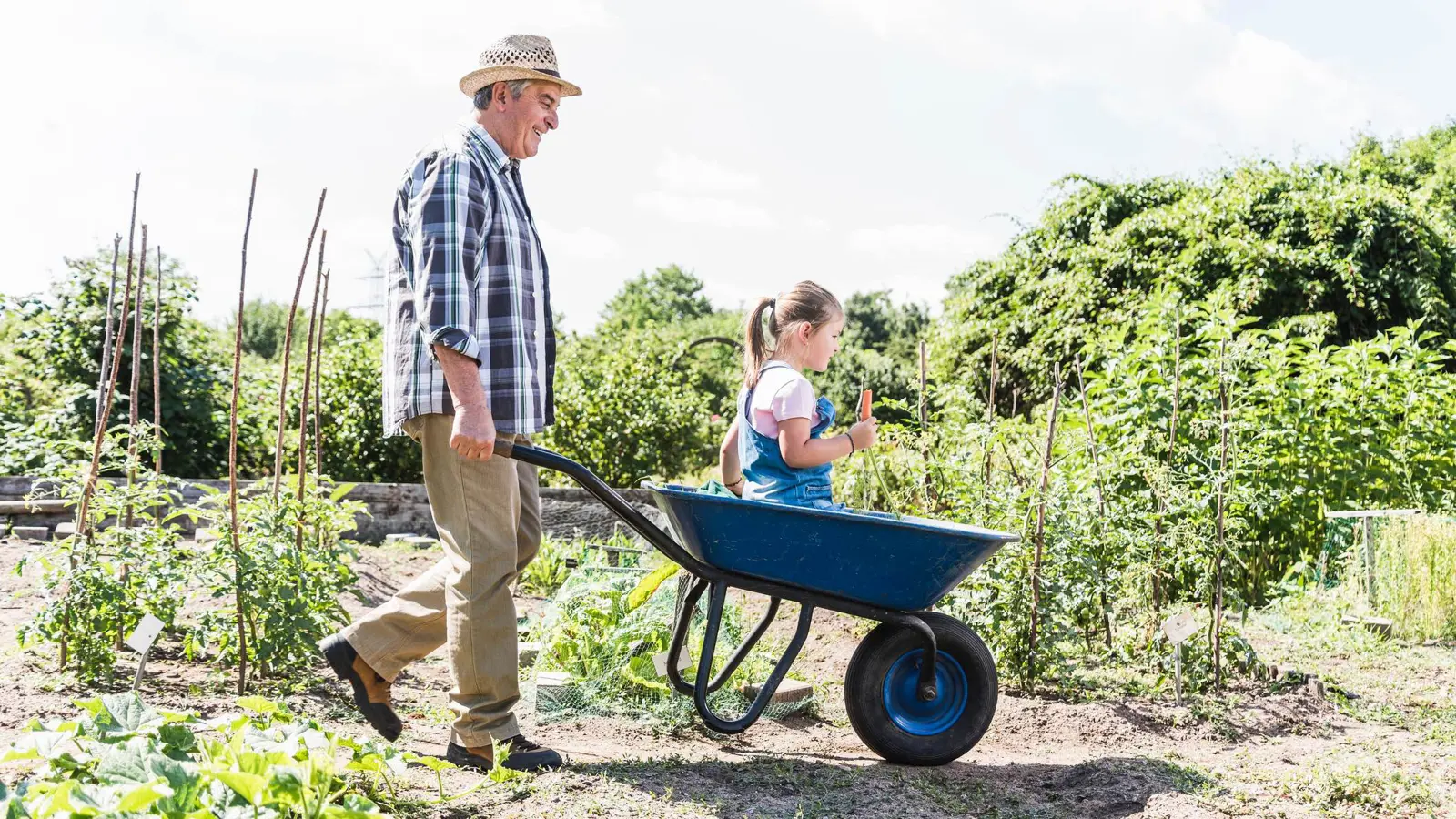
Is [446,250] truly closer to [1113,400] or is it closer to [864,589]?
[864,589]

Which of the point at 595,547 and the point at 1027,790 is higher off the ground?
the point at 595,547

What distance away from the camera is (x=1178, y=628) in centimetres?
311

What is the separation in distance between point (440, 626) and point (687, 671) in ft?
2.32

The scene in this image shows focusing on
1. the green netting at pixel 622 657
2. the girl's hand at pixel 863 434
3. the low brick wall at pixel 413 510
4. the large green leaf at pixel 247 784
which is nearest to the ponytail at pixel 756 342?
the girl's hand at pixel 863 434

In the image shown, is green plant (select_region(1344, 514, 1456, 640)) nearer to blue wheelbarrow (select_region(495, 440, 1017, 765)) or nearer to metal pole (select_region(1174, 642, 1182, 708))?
metal pole (select_region(1174, 642, 1182, 708))

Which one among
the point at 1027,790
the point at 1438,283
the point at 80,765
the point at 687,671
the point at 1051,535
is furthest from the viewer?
the point at 1438,283

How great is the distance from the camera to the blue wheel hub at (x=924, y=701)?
2637 millimetres

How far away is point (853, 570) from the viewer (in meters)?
2.50

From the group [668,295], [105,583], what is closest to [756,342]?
[105,583]

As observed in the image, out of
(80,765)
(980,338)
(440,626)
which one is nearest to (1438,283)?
(980,338)

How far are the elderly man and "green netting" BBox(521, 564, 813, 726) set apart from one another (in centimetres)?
60

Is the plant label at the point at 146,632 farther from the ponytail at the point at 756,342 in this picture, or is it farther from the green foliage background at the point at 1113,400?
the ponytail at the point at 756,342

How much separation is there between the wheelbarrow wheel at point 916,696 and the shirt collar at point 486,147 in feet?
4.40

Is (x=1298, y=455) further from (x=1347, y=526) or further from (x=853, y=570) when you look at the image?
(x=853, y=570)
